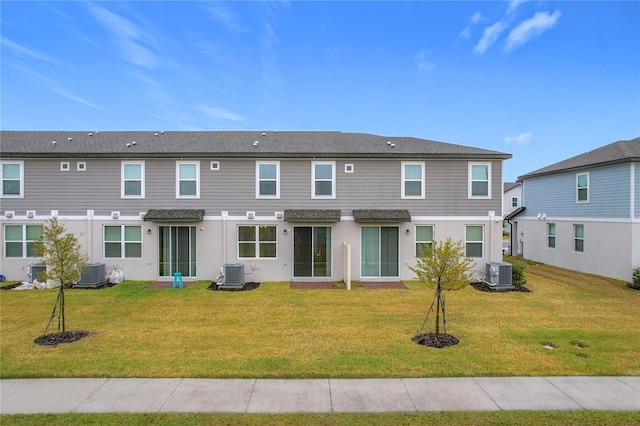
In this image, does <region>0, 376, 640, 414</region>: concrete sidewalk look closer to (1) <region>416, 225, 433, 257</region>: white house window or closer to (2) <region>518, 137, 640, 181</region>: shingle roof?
(1) <region>416, 225, 433, 257</region>: white house window

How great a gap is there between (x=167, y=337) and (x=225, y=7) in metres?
15.7

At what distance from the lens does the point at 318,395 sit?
16.3 feet

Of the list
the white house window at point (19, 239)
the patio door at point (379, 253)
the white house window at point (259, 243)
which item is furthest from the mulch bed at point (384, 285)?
the white house window at point (19, 239)

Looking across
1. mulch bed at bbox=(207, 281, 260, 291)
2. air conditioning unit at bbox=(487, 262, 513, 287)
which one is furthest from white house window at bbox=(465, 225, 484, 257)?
mulch bed at bbox=(207, 281, 260, 291)

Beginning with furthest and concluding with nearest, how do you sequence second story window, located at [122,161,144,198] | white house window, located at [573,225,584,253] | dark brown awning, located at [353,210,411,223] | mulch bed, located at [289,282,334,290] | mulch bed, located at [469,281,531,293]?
white house window, located at [573,225,584,253] → second story window, located at [122,161,144,198] → dark brown awning, located at [353,210,411,223] → mulch bed, located at [289,282,334,290] → mulch bed, located at [469,281,531,293]

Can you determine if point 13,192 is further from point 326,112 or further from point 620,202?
point 620,202

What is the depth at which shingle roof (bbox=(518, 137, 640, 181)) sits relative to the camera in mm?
14231

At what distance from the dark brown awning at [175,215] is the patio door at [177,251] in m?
0.71

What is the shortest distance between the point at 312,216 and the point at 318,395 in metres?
9.09

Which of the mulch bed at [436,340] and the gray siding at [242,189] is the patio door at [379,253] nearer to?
the gray siding at [242,189]

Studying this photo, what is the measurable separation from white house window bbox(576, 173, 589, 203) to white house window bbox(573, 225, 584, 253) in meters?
1.48

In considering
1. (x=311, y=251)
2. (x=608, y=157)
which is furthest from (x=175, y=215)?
(x=608, y=157)

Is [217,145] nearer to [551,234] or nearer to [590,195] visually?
[590,195]

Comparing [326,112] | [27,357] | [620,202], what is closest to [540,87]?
[620,202]
